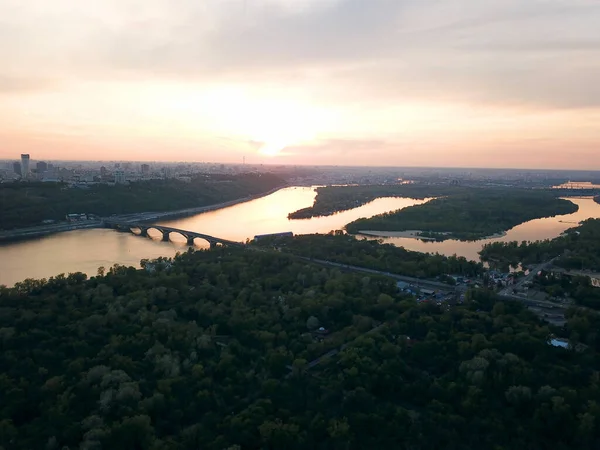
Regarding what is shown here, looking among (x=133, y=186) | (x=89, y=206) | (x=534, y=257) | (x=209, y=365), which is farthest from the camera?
(x=133, y=186)

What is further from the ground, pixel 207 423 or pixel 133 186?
pixel 133 186

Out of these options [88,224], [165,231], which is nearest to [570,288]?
[165,231]

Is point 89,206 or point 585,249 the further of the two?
point 89,206

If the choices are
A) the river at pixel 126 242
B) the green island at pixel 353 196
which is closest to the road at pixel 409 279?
the river at pixel 126 242

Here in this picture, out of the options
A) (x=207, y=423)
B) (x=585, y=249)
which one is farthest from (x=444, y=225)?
(x=207, y=423)

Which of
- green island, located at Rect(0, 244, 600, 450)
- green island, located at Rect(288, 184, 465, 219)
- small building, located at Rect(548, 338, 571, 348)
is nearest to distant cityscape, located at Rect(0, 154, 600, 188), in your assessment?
green island, located at Rect(288, 184, 465, 219)

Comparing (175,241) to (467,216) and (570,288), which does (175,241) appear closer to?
(570,288)

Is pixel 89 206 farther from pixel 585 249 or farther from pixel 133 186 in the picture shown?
pixel 585 249

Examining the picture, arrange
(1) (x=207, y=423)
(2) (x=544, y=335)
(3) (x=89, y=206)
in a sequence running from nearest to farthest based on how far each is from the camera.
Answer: (1) (x=207, y=423) < (2) (x=544, y=335) < (3) (x=89, y=206)
